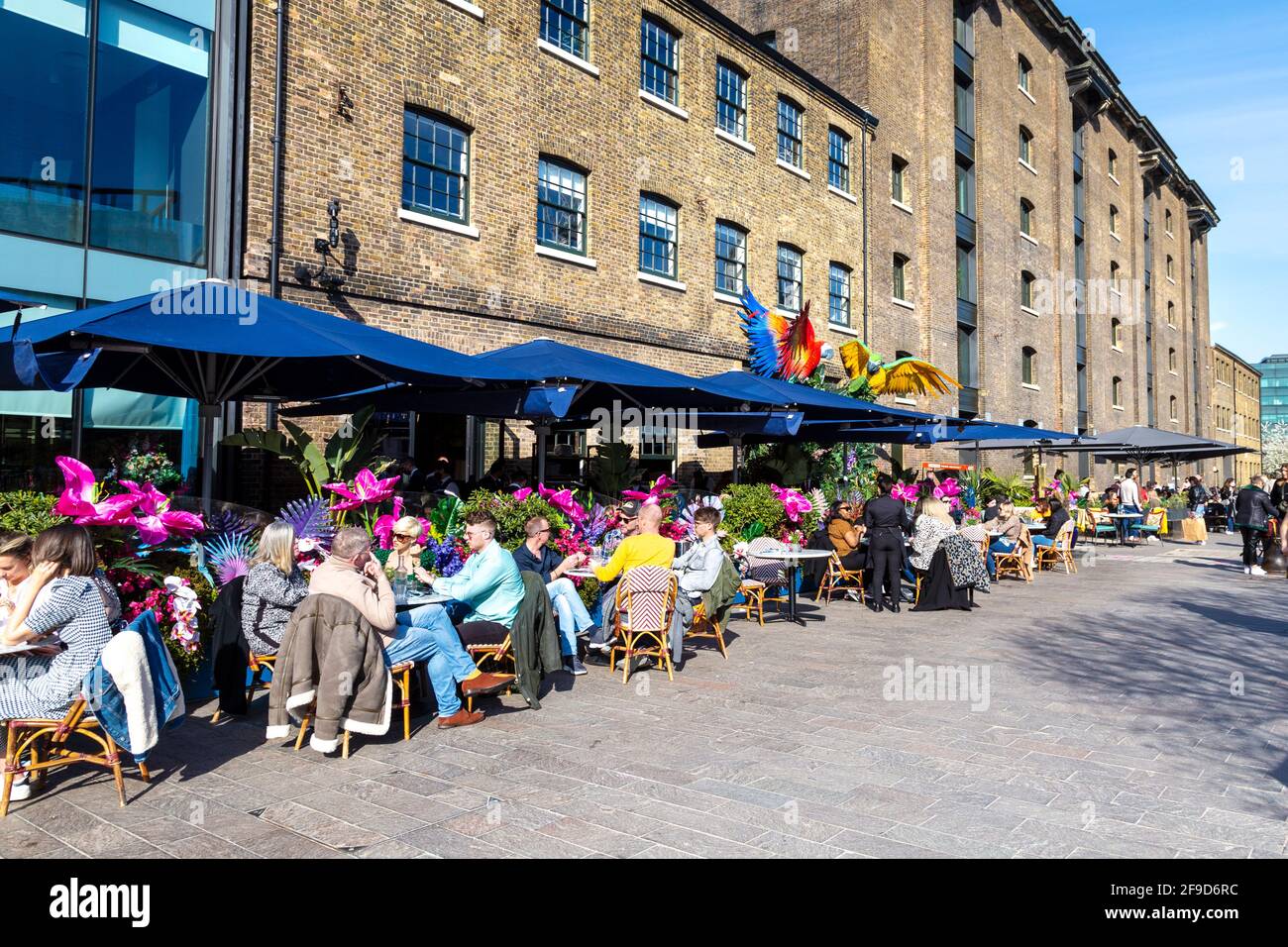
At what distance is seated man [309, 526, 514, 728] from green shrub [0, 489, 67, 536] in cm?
191

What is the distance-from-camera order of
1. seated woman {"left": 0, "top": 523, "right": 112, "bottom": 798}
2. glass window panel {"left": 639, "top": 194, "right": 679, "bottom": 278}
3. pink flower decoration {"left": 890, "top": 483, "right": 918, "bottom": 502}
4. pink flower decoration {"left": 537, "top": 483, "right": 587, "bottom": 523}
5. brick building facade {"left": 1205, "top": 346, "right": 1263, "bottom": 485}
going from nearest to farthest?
seated woman {"left": 0, "top": 523, "right": 112, "bottom": 798} < pink flower decoration {"left": 537, "top": 483, "right": 587, "bottom": 523} < pink flower decoration {"left": 890, "top": 483, "right": 918, "bottom": 502} < glass window panel {"left": 639, "top": 194, "right": 679, "bottom": 278} < brick building facade {"left": 1205, "top": 346, "right": 1263, "bottom": 485}

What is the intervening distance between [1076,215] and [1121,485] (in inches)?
682

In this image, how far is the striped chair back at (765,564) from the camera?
10148 millimetres

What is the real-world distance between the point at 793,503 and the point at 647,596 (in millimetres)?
5351

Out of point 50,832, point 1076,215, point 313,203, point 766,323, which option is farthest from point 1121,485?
point 50,832

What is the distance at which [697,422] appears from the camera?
13.1 meters

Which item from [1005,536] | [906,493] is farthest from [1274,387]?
[1005,536]

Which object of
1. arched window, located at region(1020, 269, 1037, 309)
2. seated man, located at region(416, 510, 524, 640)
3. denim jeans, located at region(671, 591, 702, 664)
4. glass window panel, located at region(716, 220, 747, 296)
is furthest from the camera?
arched window, located at region(1020, 269, 1037, 309)

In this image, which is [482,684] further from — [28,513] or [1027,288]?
[1027,288]

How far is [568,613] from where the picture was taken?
7332mm

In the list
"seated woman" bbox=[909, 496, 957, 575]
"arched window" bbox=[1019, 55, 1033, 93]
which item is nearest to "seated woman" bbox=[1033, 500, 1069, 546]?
"seated woman" bbox=[909, 496, 957, 575]

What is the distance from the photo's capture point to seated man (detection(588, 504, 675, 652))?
7637mm

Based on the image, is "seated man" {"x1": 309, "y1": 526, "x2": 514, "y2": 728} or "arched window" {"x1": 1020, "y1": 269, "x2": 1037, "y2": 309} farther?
"arched window" {"x1": 1020, "y1": 269, "x2": 1037, "y2": 309}

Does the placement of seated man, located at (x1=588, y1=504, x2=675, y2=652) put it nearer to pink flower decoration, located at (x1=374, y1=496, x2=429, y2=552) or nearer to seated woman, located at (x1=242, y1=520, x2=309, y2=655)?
pink flower decoration, located at (x1=374, y1=496, x2=429, y2=552)
